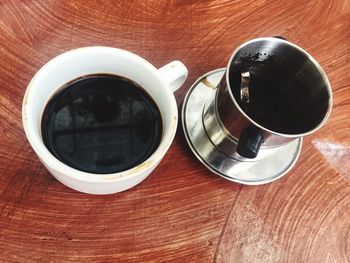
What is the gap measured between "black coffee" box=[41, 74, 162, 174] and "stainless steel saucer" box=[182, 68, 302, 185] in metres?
0.09

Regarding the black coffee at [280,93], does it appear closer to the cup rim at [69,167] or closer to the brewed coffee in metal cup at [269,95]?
the brewed coffee in metal cup at [269,95]

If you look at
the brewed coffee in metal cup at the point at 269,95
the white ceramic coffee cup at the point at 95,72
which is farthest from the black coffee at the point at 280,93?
the white ceramic coffee cup at the point at 95,72

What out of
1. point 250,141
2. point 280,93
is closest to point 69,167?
point 250,141

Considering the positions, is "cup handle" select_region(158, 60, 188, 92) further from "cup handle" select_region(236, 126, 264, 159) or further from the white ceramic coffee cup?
"cup handle" select_region(236, 126, 264, 159)

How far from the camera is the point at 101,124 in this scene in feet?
2.16

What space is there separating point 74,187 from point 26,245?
4.1 inches

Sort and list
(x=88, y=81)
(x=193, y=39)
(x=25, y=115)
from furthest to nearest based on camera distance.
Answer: (x=193, y=39), (x=88, y=81), (x=25, y=115)

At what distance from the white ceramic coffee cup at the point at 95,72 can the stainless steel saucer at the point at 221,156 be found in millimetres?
85

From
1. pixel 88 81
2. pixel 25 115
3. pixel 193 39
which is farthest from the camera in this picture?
pixel 193 39

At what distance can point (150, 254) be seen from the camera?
65cm

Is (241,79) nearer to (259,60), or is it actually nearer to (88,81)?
(259,60)

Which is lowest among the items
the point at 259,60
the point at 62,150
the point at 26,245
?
the point at 26,245

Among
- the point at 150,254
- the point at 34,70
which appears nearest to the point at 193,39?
the point at 34,70

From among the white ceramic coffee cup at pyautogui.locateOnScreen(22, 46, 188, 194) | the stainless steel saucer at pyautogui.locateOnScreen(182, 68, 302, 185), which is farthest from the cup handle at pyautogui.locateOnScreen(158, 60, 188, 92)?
the stainless steel saucer at pyautogui.locateOnScreen(182, 68, 302, 185)
